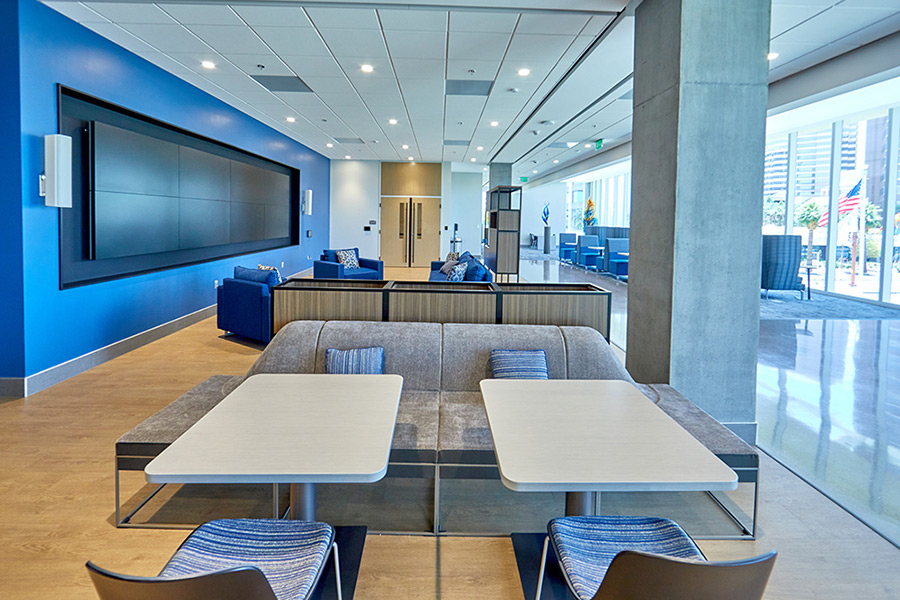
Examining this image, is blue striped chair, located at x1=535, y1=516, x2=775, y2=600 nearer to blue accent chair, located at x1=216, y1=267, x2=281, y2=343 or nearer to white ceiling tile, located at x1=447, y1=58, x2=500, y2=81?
blue accent chair, located at x1=216, y1=267, x2=281, y2=343

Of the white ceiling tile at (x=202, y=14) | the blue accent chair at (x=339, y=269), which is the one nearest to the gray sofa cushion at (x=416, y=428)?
the white ceiling tile at (x=202, y=14)

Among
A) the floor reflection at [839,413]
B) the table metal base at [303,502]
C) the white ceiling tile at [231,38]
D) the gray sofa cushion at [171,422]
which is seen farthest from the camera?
the white ceiling tile at [231,38]

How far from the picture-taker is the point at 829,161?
1137cm

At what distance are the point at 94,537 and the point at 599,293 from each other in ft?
10.7

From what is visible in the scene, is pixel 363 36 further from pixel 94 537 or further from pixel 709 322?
pixel 94 537

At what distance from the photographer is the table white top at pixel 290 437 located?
179cm

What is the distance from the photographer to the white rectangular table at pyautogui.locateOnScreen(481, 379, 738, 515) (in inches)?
70.7

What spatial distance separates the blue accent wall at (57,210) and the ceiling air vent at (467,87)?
10.7 ft

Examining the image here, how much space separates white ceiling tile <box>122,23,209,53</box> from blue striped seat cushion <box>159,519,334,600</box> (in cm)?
493

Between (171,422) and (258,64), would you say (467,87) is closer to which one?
(258,64)

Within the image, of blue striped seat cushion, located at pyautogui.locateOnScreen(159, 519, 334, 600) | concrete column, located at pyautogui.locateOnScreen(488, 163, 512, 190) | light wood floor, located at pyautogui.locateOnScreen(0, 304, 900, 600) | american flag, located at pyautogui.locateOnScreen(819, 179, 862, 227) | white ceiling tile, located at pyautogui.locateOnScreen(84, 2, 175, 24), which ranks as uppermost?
concrete column, located at pyautogui.locateOnScreen(488, 163, 512, 190)

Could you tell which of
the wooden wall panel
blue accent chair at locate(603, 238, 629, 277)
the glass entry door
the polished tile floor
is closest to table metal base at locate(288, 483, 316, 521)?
the polished tile floor

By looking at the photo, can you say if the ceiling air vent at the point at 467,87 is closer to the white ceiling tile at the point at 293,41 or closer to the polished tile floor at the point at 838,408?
the white ceiling tile at the point at 293,41

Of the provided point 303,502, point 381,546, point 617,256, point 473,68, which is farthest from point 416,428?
point 617,256
